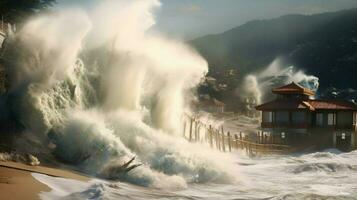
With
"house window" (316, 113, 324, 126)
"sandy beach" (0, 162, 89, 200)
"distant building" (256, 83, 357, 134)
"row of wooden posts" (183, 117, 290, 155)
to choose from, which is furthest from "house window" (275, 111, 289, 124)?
"sandy beach" (0, 162, 89, 200)

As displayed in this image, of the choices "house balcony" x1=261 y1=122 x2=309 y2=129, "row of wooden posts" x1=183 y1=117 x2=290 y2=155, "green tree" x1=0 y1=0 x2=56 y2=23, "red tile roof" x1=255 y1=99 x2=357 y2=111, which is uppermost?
"green tree" x1=0 y1=0 x2=56 y2=23

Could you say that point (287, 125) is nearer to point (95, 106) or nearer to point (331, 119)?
point (331, 119)

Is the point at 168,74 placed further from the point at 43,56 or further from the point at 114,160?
the point at 114,160

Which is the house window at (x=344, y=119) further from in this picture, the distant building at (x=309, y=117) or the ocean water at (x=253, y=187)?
the ocean water at (x=253, y=187)

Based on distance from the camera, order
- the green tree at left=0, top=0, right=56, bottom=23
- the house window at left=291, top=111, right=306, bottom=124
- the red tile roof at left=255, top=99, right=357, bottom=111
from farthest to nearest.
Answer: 1. the red tile roof at left=255, top=99, right=357, bottom=111
2. the house window at left=291, top=111, right=306, bottom=124
3. the green tree at left=0, top=0, right=56, bottom=23

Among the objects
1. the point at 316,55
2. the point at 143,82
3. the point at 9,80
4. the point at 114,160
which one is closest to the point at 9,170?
the point at 114,160

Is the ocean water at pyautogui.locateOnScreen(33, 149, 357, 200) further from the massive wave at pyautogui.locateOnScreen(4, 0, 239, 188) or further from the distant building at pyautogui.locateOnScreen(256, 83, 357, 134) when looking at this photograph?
the distant building at pyautogui.locateOnScreen(256, 83, 357, 134)
